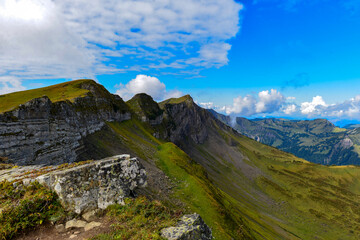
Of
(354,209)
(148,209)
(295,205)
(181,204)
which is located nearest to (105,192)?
(148,209)

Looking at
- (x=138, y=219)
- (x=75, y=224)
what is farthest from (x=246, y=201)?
(x=75, y=224)

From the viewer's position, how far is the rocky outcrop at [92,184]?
11.9 m

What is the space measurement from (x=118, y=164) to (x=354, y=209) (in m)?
262

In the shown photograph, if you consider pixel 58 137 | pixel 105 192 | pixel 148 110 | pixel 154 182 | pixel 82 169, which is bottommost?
pixel 154 182

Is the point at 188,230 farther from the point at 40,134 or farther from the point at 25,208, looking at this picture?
the point at 40,134

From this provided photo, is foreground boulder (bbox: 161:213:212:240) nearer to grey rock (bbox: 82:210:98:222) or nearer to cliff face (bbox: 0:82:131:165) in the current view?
grey rock (bbox: 82:210:98:222)

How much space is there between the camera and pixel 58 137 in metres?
31.9

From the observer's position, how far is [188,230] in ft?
32.2

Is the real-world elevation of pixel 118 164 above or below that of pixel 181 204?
above

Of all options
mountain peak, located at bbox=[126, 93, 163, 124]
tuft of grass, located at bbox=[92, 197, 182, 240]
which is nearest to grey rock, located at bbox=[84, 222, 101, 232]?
tuft of grass, located at bbox=[92, 197, 182, 240]

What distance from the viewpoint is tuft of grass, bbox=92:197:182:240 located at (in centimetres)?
973

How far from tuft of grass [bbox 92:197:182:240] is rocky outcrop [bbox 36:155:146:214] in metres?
0.92

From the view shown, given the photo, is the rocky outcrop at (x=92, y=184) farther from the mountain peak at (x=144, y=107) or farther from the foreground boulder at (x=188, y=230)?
the mountain peak at (x=144, y=107)

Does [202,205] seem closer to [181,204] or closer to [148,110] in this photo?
[181,204]
